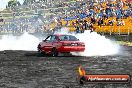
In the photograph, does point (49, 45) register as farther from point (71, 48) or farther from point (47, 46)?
point (71, 48)

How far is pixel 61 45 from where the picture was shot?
24344mm

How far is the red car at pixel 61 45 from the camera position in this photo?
24.3m

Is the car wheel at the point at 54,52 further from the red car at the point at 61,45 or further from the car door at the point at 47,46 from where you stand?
the car door at the point at 47,46

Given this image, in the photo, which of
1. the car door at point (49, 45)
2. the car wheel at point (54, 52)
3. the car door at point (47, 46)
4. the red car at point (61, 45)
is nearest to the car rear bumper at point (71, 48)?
the red car at point (61, 45)

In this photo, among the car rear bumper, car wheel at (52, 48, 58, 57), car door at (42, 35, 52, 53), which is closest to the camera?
the car rear bumper

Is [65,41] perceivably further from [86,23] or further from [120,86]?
[86,23]

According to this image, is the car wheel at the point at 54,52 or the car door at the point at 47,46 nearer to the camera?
the car wheel at the point at 54,52

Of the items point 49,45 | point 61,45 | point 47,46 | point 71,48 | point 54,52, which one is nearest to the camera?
point 71,48

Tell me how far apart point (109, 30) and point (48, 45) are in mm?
19236

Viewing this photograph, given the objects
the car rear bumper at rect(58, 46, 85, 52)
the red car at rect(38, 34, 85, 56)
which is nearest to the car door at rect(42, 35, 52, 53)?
the red car at rect(38, 34, 85, 56)

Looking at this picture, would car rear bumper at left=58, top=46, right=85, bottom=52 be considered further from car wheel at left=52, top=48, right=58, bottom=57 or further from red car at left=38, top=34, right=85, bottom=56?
car wheel at left=52, top=48, right=58, bottom=57

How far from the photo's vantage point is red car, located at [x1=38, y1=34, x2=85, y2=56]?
2427 centimetres

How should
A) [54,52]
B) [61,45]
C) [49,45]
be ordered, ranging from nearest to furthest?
1. [61,45]
2. [54,52]
3. [49,45]

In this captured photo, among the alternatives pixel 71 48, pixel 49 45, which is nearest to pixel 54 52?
pixel 49 45
